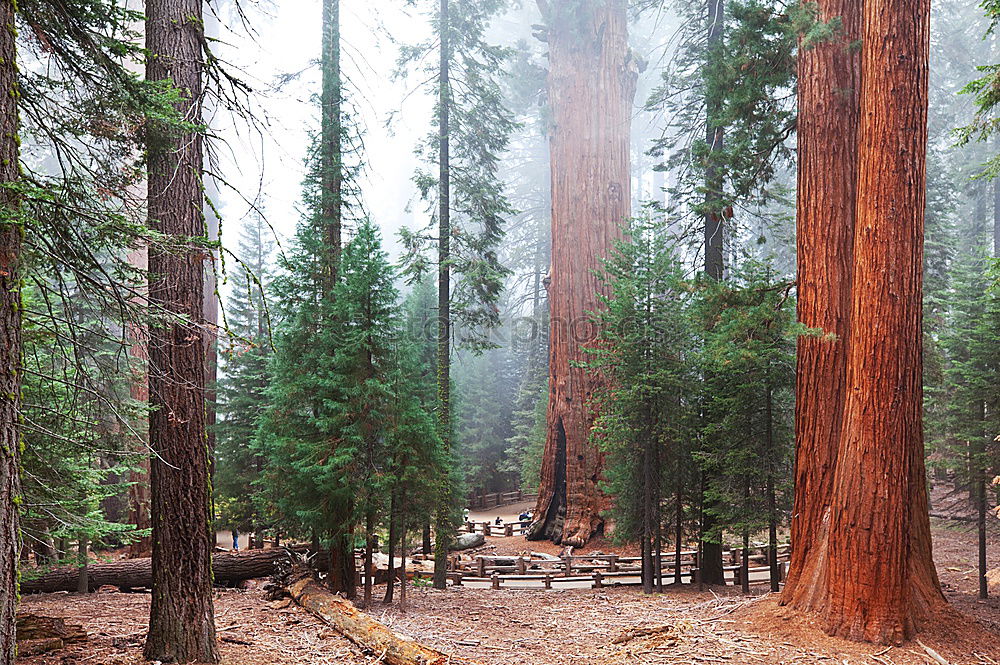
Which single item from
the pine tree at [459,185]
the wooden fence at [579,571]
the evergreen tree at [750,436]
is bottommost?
the wooden fence at [579,571]

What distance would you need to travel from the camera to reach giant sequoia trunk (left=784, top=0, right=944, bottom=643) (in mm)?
6492

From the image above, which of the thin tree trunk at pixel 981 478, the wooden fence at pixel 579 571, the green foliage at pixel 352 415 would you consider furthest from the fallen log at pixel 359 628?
the thin tree trunk at pixel 981 478

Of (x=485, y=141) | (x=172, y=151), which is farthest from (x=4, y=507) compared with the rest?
(x=485, y=141)

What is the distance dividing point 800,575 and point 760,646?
130 cm

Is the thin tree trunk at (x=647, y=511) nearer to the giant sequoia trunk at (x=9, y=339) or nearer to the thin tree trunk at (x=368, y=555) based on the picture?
the thin tree trunk at (x=368, y=555)

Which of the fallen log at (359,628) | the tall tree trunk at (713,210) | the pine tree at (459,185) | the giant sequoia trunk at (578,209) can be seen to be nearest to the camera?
the fallen log at (359,628)

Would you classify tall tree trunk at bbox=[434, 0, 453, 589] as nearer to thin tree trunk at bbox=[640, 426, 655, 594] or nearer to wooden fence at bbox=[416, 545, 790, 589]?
wooden fence at bbox=[416, 545, 790, 589]

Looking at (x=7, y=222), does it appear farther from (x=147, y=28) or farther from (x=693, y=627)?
(x=693, y=627)

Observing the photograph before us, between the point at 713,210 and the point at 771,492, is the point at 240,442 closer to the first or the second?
the point at 771,492

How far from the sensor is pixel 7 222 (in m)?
3.49

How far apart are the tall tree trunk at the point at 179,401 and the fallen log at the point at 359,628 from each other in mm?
1737

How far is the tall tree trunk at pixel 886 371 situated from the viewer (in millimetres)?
6488

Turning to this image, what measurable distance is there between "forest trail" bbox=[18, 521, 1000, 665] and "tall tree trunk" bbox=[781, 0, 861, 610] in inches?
40.5

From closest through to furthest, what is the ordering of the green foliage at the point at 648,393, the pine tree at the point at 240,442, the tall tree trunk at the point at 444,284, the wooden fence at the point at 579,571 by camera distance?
the green foliage at the point at 648,393
the tall tree trunk at the point at 444,284
the wooden fence at the point at 579,571
the pine tree at the point at 240,442
